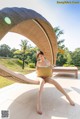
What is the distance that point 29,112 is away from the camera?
11.2 feet

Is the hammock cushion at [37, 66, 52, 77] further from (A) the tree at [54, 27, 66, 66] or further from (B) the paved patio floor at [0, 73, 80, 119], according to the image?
(A) the tree at [54, 27, 66, 66]

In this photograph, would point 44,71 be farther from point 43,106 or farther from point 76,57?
point 76,57

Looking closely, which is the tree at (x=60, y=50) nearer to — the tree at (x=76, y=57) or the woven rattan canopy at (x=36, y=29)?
the tree at (x=76, y=57)

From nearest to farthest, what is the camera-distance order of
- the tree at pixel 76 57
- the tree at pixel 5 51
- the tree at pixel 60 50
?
the tree at pixel 76 57
the tree at pixel 60 50
the tree at pixel 5 51

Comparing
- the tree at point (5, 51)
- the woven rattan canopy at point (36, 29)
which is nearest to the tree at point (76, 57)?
the tree at point (5, 51)

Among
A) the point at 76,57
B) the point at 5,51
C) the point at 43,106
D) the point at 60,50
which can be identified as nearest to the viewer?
the point at 43,106

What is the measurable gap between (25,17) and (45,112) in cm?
188

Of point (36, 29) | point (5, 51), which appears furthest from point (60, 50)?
point (36, 29)

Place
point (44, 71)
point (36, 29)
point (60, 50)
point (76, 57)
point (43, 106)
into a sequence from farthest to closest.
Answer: point (60, 50), point (76, 57), point (36, 29), point (44, 71), point (43, 106)

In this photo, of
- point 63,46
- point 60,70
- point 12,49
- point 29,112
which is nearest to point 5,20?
point 29,112

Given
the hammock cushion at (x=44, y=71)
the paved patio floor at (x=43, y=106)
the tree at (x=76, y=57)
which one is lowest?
the paved patio floor at (x=43, y=106)

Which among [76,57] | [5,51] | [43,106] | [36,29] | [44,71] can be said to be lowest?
[43,106]

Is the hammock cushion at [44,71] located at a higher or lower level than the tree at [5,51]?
lower

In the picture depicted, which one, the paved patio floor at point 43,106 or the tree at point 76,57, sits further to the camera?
the tree at point 76,57
